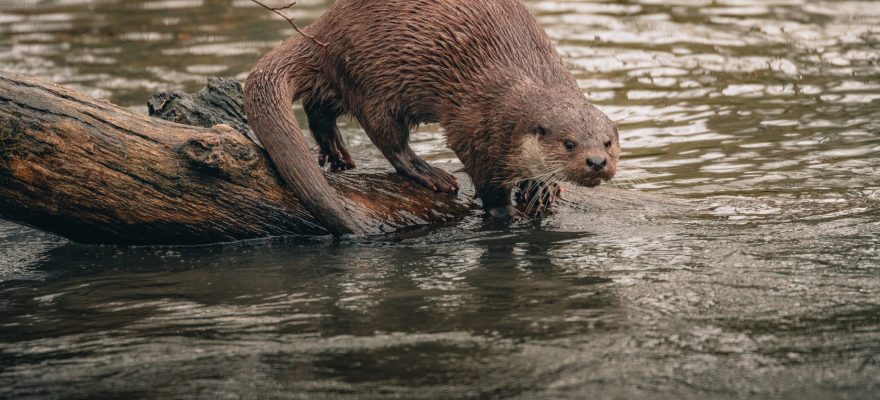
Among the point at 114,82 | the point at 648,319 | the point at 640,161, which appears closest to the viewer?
the point at 648,319

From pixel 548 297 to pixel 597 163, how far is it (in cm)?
84

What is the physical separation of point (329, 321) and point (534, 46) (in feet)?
5.96

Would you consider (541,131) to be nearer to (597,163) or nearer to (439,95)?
(597,163)

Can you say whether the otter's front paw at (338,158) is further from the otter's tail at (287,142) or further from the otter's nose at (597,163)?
the otter's nose at (597,163)

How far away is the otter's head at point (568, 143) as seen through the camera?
4492mm

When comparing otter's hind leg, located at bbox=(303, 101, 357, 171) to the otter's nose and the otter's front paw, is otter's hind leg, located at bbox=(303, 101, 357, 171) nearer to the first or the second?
the otter's front paw

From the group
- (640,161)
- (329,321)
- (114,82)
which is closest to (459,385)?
(329,321)

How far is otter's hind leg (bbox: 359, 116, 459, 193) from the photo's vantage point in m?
5.00

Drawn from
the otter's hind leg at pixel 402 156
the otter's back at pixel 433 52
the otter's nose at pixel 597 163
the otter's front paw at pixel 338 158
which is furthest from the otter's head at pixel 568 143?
the otter's front paw at pixel 338 158

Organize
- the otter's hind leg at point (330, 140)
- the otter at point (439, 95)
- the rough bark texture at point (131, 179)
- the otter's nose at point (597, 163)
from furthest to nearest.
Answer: the otter's hind leg at point (330, 140), the otter at point (439, 95), the otter's nose at point (597, 163), the rough bark texture at point (131, 179)

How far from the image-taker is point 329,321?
3.58 metres

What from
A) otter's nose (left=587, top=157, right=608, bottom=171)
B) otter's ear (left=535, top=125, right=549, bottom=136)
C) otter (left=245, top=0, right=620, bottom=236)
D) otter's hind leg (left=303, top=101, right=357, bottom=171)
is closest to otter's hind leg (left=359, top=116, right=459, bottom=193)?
otter (left=245, top=0, right=620, bottom=236)

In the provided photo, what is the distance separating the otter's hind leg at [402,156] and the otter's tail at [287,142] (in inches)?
15.4

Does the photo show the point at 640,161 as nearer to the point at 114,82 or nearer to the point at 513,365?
the point at 513,365
